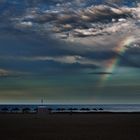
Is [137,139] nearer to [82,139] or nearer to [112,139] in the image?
[112,139]

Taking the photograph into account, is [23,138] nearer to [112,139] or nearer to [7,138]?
[7,138]

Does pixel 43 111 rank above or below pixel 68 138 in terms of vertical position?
above

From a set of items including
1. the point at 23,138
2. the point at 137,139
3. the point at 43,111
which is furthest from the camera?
the point at 43,111

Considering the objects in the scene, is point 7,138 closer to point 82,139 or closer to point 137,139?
point 82,139

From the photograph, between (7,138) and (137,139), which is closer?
(137,139)

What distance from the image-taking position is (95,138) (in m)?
29.7

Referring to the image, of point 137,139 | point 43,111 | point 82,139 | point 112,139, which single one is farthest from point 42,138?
point 43,111

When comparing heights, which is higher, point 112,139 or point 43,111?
point 43,111

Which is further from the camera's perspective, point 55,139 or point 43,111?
point 43,111

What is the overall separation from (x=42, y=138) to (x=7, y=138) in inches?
112

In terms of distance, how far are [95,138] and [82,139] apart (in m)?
1.23

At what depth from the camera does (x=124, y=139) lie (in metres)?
28.6

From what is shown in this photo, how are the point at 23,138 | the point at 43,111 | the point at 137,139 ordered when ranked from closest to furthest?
the point at 137,139 < the point at 23,138 < the point at 43,111

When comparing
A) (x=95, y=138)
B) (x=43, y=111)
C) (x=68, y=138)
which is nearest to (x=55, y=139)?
(x=68, y=138)
